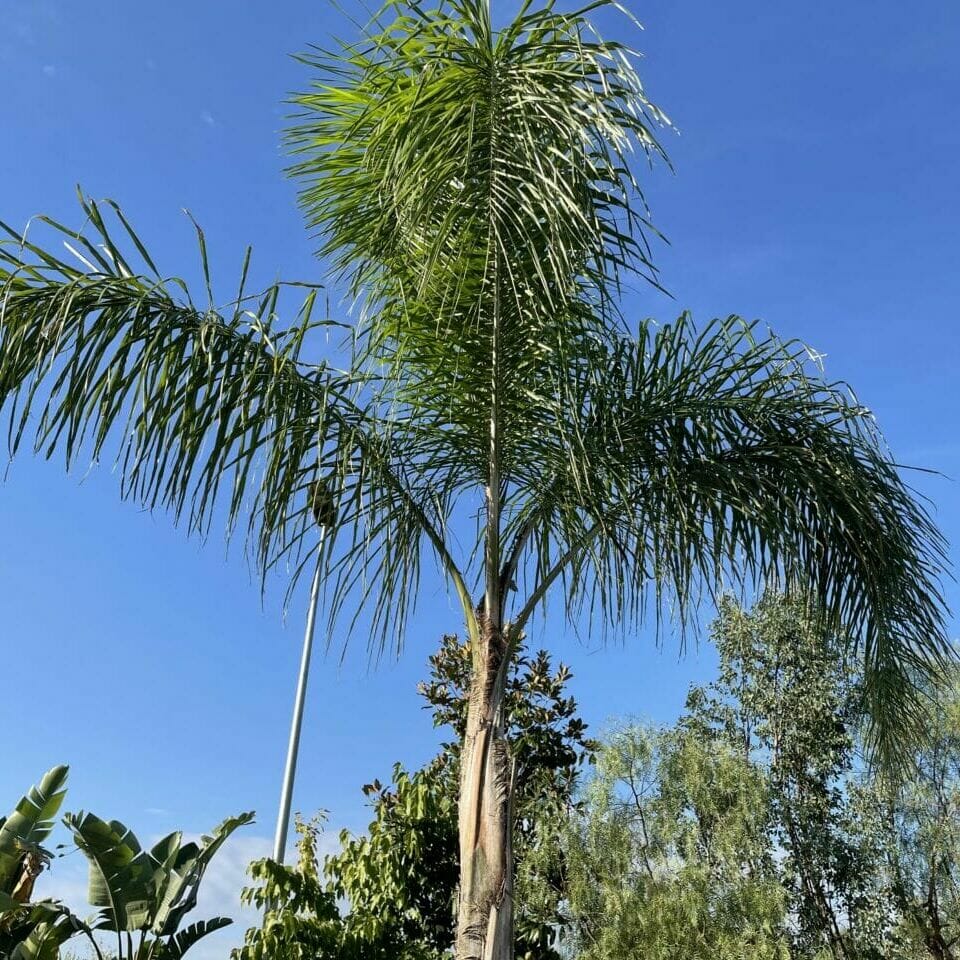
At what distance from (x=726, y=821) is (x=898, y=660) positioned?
20.8 feet

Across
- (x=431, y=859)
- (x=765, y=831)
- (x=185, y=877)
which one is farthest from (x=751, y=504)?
(x=765, y=831)

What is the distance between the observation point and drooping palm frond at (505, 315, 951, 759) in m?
4.41

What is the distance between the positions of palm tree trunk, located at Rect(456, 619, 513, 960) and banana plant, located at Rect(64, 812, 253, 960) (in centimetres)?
528

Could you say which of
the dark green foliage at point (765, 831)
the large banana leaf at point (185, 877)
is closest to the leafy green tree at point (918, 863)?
the dark green foliage at point (765, 831)

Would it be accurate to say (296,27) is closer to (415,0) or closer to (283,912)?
(415,0)

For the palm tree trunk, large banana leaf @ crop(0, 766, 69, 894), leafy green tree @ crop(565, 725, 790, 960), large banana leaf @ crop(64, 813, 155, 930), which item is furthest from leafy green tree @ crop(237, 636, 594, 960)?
the palm tree trunk

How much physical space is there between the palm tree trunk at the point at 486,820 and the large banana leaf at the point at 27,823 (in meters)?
6.39

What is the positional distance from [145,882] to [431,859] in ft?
8.01

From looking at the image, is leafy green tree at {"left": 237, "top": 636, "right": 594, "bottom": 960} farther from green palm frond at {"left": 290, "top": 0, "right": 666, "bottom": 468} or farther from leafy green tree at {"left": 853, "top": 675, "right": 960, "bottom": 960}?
leafy green tree at {"left": 853, "top": 675, "right": 960, "bottom": 960}

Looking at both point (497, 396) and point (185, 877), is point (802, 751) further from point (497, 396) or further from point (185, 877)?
point (497, 396)

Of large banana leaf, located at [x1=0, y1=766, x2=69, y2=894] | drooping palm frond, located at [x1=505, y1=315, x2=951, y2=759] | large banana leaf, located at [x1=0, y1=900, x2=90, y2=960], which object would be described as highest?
drooping palm frond, located at [x1=505, y1=315, x2=951, y2=759]

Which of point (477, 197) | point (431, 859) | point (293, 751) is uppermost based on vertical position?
point (477, 197)

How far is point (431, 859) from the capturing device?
8281 millimetres

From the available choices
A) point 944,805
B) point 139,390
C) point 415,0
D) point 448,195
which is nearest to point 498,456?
point 448,195
